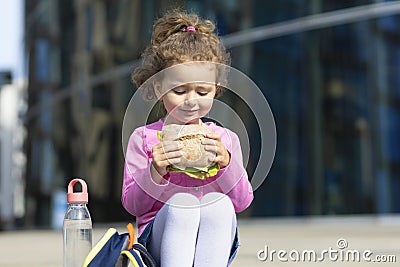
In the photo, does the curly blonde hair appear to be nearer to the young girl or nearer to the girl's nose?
the young girl

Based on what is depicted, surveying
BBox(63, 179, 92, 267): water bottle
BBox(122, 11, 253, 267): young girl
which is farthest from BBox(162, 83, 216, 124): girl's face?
BBox(63, 179, 92, 267): water bottle

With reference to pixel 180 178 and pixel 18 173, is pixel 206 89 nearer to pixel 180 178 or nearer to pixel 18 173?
pixel 180 178

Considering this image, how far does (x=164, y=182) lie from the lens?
270 centimetres

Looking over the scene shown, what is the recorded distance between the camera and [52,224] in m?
16.3

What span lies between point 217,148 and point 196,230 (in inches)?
12.0

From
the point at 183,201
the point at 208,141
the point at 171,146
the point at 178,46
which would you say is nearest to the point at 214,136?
the point at 208,141

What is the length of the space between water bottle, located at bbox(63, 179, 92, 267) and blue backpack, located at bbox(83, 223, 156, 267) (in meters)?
0.11

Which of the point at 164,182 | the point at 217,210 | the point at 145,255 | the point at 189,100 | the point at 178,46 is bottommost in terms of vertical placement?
the point at 145,255

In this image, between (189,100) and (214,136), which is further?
(189,100)

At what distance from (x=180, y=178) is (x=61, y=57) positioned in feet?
45.1

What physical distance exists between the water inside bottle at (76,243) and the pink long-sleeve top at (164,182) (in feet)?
0.58

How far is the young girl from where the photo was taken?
106 inches

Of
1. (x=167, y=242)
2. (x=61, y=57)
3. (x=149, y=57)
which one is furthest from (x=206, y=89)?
(x=61, y=57)

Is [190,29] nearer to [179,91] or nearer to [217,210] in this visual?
[179,91]
